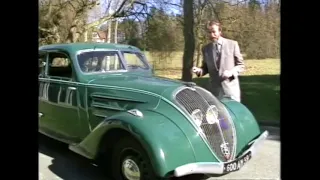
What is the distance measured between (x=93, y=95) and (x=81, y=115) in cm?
12

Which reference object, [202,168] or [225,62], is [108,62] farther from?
[202,168]

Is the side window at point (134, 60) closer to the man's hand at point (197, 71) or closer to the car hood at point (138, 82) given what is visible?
the car hood at point (138, 82)

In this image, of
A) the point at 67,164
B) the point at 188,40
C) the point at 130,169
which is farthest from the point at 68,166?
the point at 188,40

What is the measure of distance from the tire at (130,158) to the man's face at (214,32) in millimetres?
565

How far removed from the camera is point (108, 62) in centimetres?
216

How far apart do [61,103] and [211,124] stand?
847mm

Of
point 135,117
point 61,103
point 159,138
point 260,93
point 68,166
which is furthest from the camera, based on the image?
point 61,103

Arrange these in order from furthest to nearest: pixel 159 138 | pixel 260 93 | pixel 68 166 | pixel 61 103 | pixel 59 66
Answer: pixel 59 66
pixel 61 103
pixel 68 166
pixel 260 93
pixel 159 138

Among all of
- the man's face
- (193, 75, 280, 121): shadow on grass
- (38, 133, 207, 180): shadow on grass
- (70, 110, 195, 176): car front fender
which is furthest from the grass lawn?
(38, 133, 207, 180): shadow on grass

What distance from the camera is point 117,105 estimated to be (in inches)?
73.5

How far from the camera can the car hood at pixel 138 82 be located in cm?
180
